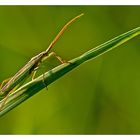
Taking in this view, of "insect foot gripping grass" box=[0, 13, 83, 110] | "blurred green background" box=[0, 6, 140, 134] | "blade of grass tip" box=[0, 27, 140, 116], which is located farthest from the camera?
"blurred green background" box=[0, 6, 140, 134]

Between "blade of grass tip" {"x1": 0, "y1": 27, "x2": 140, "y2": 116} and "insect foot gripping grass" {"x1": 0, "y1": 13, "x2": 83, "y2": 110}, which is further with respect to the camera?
"insect foot gripping grass" {"x1": 0, "y1": 13, "x2": 83, "y2": 110}

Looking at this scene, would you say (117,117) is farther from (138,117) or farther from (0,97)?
(0,97)

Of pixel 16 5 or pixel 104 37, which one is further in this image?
pixel 16 5

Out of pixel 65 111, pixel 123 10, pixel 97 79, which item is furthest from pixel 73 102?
pixel 123 10

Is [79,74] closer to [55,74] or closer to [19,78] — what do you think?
[19,78]

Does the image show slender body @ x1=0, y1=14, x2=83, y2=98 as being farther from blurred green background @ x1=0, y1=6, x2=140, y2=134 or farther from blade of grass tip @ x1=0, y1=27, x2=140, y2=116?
blurred green background @ x1=0, y1=6, x2=140, y2=134

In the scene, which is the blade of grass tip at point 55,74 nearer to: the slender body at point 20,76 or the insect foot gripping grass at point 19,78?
the insect foot gripping grass at point 19,78

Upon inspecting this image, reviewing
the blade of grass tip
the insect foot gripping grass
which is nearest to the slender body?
the insect foot gripping grass

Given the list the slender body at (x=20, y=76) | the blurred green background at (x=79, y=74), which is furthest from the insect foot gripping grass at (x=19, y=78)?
the blurred green background at (x=79, y=74)

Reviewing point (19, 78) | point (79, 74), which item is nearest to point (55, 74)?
point (19, 78)
